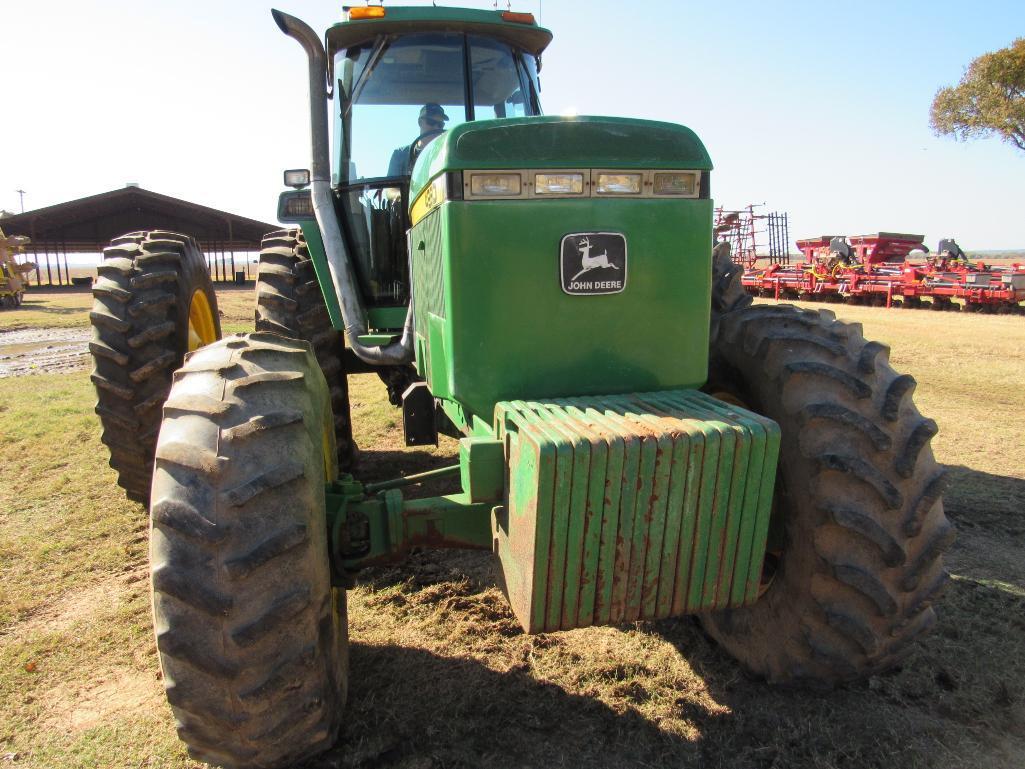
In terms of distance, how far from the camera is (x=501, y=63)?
13.2 ft

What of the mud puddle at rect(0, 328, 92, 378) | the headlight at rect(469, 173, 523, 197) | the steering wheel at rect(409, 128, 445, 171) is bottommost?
the mud puddle at rect(0, 328, 92, 378)

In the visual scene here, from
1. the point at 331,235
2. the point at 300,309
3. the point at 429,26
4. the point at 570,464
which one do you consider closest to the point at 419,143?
the point at 429,26

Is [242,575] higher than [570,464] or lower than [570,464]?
lower

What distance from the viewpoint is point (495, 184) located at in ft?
7.52

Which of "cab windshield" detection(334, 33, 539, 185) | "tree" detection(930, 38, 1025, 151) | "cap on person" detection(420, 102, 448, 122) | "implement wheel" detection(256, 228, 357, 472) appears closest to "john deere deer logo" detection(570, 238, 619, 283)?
"cab windshield" detection(334, 33, 539, 185)

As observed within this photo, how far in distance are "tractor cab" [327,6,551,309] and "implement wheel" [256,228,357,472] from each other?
37 centimetres

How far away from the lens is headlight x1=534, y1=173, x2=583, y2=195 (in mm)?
2303

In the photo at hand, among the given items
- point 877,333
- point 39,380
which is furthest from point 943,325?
point 39,380

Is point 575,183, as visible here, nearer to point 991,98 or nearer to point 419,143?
point 419,143

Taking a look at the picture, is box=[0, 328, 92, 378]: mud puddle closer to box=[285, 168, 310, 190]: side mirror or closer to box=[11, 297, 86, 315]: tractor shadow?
box=[11, 297, 86, 315]: tractor shadow

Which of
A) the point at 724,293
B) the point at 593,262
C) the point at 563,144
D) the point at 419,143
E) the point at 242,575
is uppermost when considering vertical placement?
the point at 419,143

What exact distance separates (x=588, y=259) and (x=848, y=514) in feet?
3.73

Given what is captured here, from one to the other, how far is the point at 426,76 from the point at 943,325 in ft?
43.0

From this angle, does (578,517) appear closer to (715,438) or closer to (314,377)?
(715,438)
